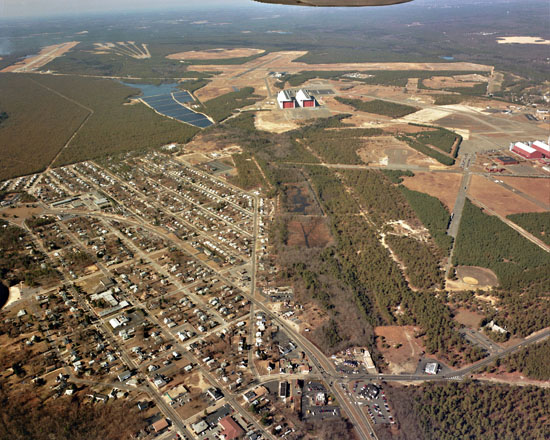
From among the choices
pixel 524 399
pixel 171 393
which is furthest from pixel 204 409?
pixel 524 399

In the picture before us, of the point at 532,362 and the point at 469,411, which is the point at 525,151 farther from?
the point at 469,411

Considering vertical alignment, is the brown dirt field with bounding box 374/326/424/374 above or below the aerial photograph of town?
below

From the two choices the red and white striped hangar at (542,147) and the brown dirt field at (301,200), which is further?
the red and white striped hangar at (542,147)

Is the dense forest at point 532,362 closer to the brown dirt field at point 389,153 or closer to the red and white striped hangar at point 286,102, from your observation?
the brown dirt field at point 389,153

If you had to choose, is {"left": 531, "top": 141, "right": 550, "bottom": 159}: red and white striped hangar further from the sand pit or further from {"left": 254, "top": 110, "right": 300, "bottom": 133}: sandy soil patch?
{"left": 254, "top": 110, "right": 300, "bottom": 133}: sandy soil patch

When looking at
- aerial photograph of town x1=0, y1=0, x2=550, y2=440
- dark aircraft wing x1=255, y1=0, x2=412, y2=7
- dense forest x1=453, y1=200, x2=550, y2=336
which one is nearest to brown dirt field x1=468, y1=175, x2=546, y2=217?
aerial photograph of town x1=0, y1=0, x2=550, y2=440

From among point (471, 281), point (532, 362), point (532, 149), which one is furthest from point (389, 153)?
point (532, 362)

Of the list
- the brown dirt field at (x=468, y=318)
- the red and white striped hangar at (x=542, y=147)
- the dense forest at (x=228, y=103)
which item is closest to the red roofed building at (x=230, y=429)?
the brown dirt field at (x=468, y=318)
